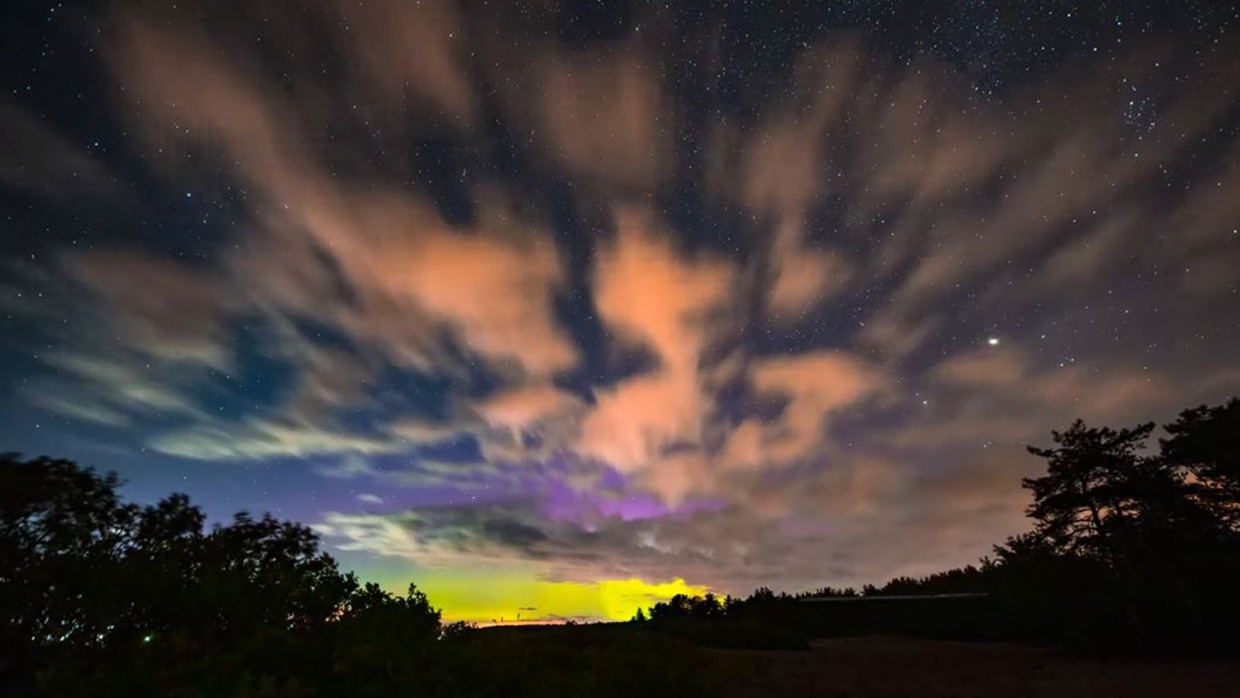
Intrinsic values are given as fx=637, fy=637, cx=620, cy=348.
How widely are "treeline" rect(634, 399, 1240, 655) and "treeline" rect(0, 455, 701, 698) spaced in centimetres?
1666

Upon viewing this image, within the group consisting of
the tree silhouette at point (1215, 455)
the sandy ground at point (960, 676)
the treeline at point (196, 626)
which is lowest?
the sandy ground at point (960, 676)

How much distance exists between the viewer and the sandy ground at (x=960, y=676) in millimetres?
12922

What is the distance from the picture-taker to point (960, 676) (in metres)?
15.5

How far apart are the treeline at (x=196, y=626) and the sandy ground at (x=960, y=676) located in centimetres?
574

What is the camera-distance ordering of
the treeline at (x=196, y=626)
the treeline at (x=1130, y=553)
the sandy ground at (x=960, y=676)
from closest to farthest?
1. the treeline at (x=196, y=626)
2. the sandy ground at (x=960, y=676)
3. the treeline at (x=1130, y=553)

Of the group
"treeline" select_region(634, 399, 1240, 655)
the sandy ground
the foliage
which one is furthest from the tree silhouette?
the foliage

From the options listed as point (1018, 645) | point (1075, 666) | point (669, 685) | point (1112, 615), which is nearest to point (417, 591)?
point (669, 685)

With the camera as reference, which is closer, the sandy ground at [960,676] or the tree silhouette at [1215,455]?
the sandy ground at [960,676]

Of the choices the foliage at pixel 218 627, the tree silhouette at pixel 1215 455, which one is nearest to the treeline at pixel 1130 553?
the tree silhouette at pixel 1215 455

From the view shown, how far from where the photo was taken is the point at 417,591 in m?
6.22

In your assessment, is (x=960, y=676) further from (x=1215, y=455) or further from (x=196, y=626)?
(x=196, y=626)

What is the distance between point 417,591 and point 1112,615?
19924 millimetres

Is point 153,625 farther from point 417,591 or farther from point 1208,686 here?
point 1208,686

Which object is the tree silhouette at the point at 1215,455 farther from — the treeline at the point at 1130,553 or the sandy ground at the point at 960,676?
the sandy ground at the point at 960,676
